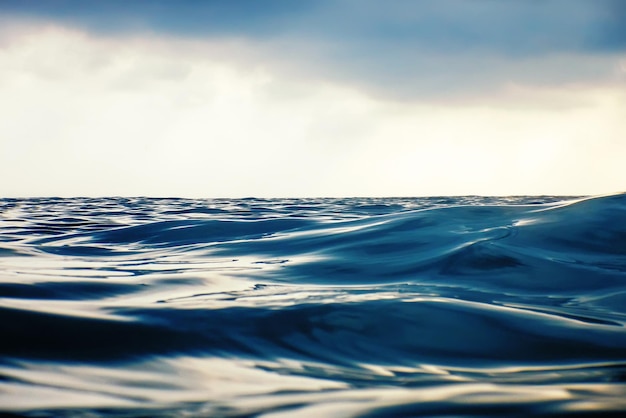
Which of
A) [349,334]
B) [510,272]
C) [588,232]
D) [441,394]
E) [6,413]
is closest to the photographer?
[6,413]

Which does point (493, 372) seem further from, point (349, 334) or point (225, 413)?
point (225, 413)

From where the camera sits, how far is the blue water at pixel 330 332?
3.74 ft

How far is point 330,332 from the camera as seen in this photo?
5.88 ft

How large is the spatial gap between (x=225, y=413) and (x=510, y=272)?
2.20m

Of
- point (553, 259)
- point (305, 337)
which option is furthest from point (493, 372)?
point (553, 259)

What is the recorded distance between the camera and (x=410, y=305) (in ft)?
6.91

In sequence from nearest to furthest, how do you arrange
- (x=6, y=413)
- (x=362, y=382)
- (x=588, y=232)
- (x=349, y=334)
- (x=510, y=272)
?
(x=6, y=413) < (x=362, y=382) < (x=349, y=334) < (x=510, y=272) < (x=588, y=232)

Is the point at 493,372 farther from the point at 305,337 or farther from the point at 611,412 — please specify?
the point at 305,337

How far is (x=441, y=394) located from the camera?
119cm

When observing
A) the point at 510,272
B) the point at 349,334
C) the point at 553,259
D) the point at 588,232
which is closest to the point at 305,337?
the point at 349,334

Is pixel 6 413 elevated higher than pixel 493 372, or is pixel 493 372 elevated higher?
pixel 6 413

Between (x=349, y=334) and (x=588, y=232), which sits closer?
(x=349, y=334)

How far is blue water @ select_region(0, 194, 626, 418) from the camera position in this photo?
1.14m

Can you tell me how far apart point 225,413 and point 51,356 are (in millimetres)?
551
